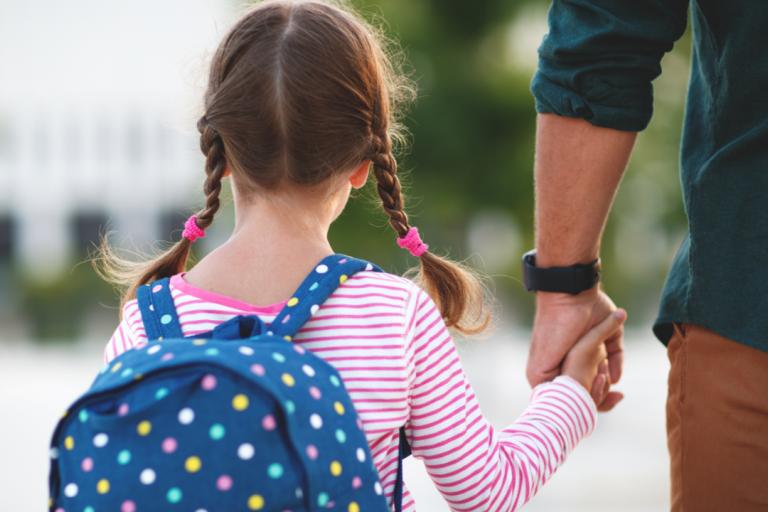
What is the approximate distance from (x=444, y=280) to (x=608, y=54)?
1.96 feet

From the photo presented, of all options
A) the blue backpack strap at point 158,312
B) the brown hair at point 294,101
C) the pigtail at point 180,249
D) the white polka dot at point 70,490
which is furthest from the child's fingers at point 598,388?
the white polka dot at point 70,490

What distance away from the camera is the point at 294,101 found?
1859 millimetres

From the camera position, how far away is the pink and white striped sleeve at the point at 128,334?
1.83m

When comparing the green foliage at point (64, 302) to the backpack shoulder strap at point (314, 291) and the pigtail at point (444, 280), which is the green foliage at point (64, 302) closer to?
the pigtail at point (444, 280)

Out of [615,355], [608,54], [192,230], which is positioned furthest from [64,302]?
[608,54]

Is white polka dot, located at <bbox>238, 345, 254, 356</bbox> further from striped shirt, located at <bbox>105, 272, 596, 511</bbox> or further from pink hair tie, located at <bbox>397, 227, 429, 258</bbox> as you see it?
pink hair tie, located at <bbox>397, 227, 429, 258</bbox>

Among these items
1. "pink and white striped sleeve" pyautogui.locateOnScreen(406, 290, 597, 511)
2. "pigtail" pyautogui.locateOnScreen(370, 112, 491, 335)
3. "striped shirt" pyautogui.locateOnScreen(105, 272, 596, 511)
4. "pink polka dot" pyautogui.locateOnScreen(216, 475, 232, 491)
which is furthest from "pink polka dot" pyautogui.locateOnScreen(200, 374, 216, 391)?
"pigtail" pyautogui.locateOnScreen(370, 112, 491, 335)

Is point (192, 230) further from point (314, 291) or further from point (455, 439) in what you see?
point (455, 439)

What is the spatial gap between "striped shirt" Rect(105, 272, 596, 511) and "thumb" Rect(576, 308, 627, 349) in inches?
17.4

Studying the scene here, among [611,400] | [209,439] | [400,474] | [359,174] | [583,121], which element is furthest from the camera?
[611,400]

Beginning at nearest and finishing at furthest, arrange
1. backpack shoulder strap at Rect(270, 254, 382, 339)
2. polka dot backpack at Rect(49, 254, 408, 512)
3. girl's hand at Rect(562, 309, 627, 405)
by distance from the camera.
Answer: polka dot backpack at Rect(49, 254, 408, 512), backpack shoulder strap at Rect(270, 254, 382, 339), girl's hand at Rect(562, 309, 627, 405)

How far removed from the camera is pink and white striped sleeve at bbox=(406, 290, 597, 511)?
6.21ft

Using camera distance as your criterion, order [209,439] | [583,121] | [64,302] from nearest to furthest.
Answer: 1. [209,439]
2. [583,121]
3. [64,302]

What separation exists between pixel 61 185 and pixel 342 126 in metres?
36.8
